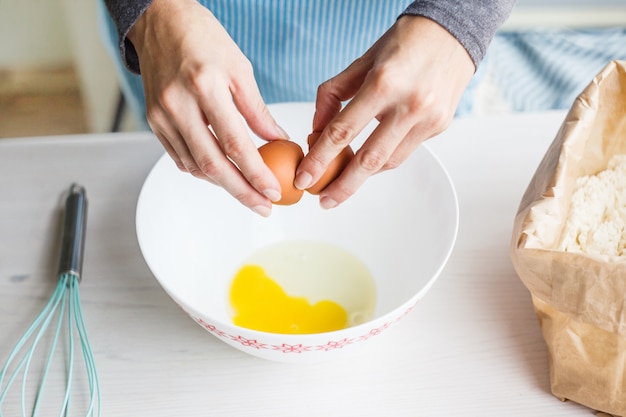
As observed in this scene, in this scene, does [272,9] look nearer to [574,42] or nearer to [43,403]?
[43,403]

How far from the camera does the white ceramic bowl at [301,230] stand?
789 mm

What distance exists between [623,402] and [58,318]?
0.73 meters

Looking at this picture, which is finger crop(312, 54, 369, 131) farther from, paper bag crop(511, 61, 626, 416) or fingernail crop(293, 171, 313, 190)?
paper bag crop(511, 61, 626, 416)

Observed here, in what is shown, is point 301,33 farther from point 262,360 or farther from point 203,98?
point 262,360

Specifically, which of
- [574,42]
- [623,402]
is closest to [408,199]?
[623,402]

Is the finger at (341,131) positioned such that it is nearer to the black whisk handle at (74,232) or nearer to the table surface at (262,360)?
the table surface at (262,360)

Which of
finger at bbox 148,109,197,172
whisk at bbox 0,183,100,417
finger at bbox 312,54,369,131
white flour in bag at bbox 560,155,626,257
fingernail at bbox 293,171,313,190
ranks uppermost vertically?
finger at bbox 312,54,369,131

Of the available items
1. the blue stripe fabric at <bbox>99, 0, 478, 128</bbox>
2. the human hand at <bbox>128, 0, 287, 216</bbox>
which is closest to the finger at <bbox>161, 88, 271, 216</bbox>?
the human hand at <bbox>128, 0, 287, 216</bbox>

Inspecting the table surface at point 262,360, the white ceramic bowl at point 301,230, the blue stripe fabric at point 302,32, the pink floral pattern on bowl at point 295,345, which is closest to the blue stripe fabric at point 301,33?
the blue stripe fabric at point 302,32

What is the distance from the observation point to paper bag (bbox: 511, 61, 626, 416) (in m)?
0.62

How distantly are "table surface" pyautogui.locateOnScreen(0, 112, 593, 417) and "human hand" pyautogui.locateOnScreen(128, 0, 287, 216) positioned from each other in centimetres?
22

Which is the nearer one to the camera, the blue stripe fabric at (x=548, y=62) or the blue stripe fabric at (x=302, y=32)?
the blue stripe fabric at (x=302, y=32)

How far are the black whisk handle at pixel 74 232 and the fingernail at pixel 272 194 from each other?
0.32 meters

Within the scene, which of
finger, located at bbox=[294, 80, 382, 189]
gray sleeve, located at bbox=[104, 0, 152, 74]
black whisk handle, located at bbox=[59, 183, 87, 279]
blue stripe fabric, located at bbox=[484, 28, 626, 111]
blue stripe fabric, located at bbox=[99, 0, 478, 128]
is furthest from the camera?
blue stripe fabric, located at bbox=[484, 28, 626, 111]
